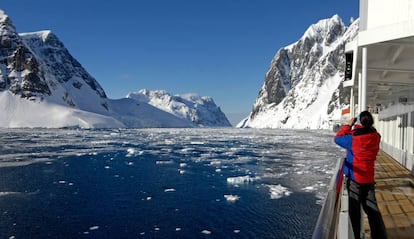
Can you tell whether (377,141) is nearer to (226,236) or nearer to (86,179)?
(226,236)

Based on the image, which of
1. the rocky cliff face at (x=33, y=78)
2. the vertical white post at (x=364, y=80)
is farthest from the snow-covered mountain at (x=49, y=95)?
the vertical white post at (x=364, y=80)

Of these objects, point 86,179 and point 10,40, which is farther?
point 10,40

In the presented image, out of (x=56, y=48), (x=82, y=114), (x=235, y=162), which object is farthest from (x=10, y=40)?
(x=235, y=162)

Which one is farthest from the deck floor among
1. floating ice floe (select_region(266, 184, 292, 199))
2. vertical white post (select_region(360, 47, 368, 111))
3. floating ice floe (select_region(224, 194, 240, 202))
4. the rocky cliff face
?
the rocky cliff face

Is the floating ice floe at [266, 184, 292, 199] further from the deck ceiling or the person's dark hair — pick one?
the person's dark hair

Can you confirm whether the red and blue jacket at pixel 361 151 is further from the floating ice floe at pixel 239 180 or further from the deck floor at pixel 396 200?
the floating ice floe at pixel 239 180
